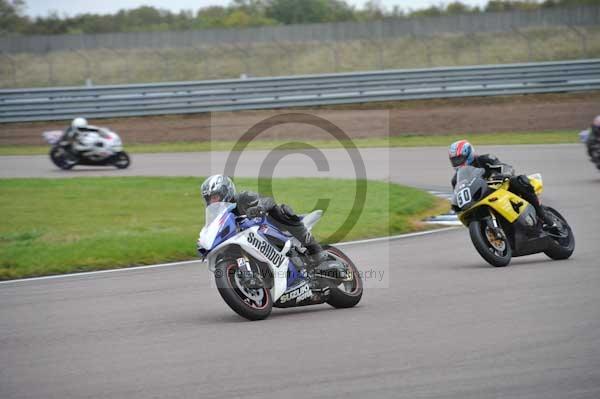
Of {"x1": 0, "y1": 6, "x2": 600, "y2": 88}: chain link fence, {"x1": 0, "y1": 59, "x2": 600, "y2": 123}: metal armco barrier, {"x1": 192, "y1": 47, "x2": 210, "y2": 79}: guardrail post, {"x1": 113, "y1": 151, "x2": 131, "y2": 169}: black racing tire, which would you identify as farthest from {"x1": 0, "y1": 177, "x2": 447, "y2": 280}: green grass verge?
{"x1": 0, "y1": 6, "x2": 600, "y2": 88}: chain link fence

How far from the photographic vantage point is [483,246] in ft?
34.0

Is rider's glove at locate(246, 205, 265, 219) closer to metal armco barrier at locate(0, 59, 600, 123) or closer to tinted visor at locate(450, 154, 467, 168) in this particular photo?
tinted visor at locate(450, 154, 467, 168)

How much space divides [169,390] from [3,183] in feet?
52.4

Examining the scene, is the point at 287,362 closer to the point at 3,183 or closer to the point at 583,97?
the point at 3,183

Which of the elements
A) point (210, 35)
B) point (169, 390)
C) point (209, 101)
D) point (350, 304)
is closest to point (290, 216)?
point (350, 304)

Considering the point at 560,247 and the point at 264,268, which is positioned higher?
the point at 264,268

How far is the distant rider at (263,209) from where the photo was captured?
8086mm

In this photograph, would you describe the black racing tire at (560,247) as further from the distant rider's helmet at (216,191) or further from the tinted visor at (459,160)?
the distant rider's helmet at (216,191)

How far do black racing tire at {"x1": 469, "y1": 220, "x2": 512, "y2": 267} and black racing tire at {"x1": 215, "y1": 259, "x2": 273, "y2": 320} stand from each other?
3255mm

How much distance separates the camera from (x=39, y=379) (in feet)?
20.7

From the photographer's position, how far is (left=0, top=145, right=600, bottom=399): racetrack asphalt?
19.2 feet

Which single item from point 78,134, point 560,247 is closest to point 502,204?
point 560,247

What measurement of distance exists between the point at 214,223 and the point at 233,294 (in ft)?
2.15

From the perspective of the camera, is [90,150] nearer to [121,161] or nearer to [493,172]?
[121,161]
